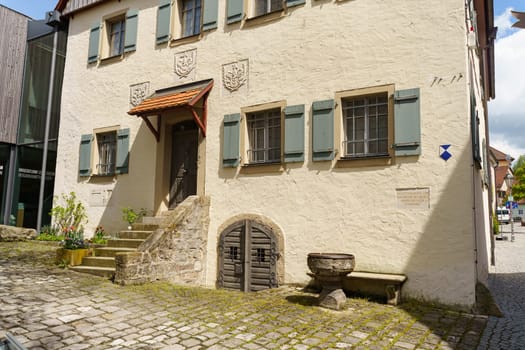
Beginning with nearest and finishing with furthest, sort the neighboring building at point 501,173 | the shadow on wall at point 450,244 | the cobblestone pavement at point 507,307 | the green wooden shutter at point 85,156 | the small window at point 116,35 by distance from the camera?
the cobblestone pavement at point 507,307
the shadow on wall at point 450,244
the green wooden shutter at point 85,156
the small window at point 116,35
the neighboring building at point 501,173

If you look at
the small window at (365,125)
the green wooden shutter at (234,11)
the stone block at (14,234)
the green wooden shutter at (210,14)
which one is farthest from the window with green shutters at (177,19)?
the stone block at (14,234)

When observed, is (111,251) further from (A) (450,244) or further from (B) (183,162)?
(A) (450,244)

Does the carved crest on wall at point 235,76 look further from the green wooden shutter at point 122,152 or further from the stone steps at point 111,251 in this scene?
the stone steps at point 111,251

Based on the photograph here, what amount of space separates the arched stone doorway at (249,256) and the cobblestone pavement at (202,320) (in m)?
0.77

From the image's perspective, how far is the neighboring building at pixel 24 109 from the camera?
1275 centimetres

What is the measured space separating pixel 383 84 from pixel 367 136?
914mm

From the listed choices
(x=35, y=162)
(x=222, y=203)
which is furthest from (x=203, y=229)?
(x=35, y=162)

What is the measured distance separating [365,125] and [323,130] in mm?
735

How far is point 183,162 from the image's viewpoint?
9.45m

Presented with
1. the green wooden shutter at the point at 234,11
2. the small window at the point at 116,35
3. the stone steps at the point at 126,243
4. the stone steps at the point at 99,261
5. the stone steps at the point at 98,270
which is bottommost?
the stone steps at the point at 98,270

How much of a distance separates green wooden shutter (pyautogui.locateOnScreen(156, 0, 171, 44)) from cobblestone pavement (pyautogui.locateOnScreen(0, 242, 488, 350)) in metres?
5.94

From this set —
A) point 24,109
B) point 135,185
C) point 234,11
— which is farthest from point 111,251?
point 24,109

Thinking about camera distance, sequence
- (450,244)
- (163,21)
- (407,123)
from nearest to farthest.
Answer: (450,244)
(407,123)
(163,21)

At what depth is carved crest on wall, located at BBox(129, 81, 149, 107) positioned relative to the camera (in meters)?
9.97
